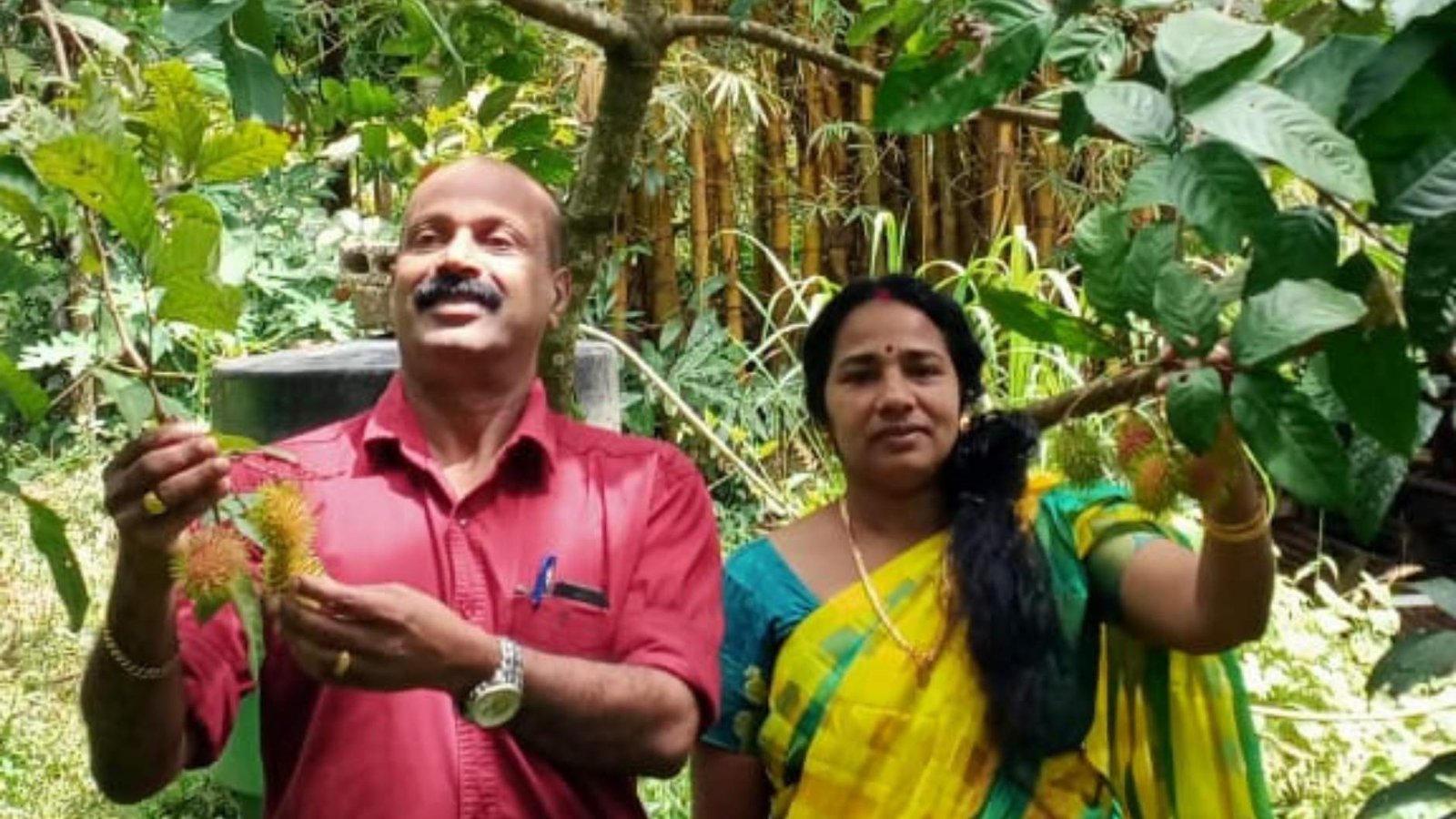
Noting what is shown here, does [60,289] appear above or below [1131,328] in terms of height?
below

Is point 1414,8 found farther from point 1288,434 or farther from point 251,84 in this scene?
point 251,84

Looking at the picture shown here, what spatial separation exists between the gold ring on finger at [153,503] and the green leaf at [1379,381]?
0.64 m

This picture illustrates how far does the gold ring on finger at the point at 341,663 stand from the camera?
112 centimetres

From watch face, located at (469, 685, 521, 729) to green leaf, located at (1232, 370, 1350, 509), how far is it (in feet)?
1.98

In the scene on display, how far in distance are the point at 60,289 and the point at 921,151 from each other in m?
2.08

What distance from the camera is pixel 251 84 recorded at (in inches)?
51.3

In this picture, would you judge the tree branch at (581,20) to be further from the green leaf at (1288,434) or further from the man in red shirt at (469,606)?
the green leaf at (1288,434)

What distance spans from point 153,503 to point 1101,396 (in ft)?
1.83

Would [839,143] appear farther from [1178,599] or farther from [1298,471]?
[1298,471]

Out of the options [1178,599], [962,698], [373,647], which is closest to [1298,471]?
[373,647]

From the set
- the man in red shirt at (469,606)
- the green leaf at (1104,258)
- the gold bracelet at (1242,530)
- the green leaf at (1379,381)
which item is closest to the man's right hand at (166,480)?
the man in red shirt at (469,606)

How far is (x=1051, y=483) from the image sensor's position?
1.77m

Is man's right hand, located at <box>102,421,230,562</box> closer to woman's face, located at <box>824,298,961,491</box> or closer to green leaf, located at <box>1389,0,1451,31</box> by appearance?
green leaf, located at <box>1389,0,1451,31</box>

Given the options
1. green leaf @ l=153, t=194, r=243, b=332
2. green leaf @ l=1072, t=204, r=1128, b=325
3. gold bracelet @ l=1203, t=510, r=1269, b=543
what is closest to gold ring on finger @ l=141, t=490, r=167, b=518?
green leaf @ l=153, t=194, r=243, b=332
